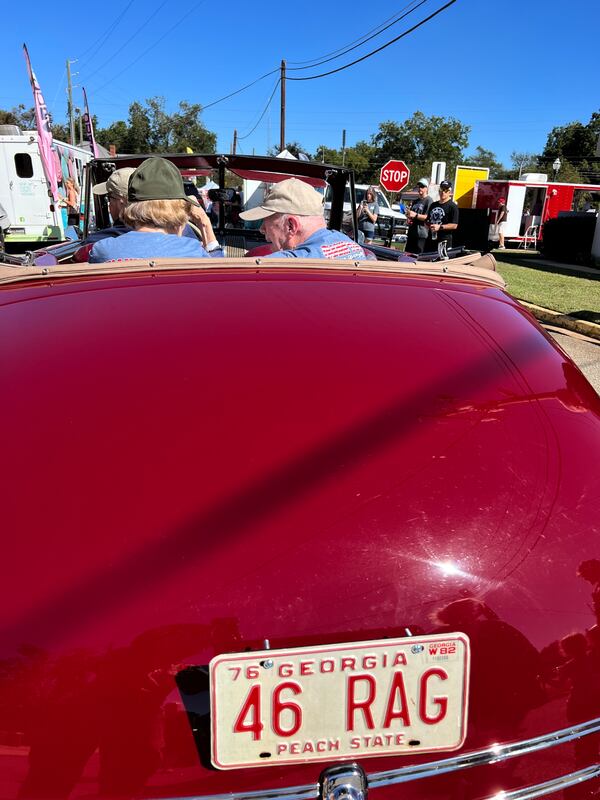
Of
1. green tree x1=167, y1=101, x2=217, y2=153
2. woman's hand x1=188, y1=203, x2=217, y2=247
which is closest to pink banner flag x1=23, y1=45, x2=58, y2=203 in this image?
woman's hand x1=188, y1=203, x2=217, y2=247

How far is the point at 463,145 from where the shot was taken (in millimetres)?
74312

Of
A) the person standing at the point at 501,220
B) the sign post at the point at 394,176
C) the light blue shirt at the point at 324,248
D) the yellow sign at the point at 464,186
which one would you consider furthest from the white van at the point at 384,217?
the light blue shirt at the point at 324,248

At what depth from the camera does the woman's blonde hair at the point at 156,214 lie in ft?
8.19

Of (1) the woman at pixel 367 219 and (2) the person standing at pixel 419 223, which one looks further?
(2) the person standing at pixel 419 223

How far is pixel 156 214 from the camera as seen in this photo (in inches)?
98.7

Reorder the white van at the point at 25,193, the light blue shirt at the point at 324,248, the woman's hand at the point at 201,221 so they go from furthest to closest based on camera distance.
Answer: the white van at the point at 25,193
the woman's hand at the point at 201,221
the light blue shirt at the point at 324,248

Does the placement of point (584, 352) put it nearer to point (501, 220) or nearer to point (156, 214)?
point (156, 214)

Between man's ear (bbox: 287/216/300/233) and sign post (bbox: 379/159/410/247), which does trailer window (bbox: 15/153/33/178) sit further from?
man's ear (bbox: 287/216/300/233)

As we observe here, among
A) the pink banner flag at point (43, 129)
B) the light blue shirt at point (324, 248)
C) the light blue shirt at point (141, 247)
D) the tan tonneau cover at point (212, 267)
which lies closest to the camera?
the tan tonneau cover at point (212, 267)

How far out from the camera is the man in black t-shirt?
8.49 m

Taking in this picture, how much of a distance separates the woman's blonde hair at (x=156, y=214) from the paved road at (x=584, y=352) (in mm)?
3886

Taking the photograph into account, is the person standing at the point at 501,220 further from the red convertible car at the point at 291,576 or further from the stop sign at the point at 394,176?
the red convertible car at the point at 291,576

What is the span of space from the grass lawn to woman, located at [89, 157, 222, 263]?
5466mm

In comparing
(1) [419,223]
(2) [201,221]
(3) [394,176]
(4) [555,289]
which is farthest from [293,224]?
(3) [394,176]
